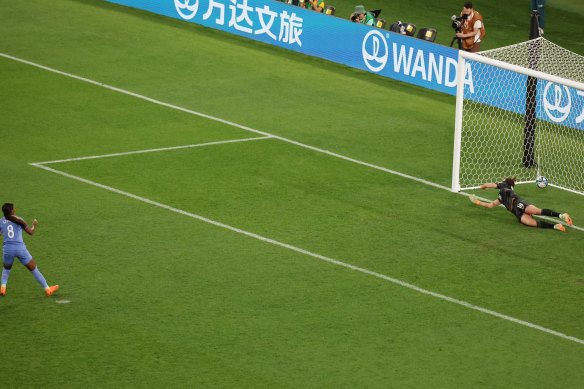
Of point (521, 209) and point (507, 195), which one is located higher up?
point (507, 195)

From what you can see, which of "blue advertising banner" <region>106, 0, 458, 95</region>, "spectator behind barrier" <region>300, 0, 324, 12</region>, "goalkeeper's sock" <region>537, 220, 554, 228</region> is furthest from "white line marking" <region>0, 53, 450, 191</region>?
"spectator behind barrier" <region>300, 0, 324, 12</region>

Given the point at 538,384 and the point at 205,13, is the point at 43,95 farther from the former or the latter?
the point at 538,384

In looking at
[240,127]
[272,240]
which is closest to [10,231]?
[272,240]

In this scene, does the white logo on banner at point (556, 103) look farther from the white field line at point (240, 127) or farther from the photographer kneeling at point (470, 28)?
the photographer kneeling at point (470, 28)

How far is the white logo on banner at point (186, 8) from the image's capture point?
2905 cm

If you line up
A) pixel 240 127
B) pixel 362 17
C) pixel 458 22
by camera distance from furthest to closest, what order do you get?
pixel 362 17 → pixel 458 22 → pixel 240 127

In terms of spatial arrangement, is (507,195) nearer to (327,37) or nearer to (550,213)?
(550,213)

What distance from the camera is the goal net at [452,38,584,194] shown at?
19.7m

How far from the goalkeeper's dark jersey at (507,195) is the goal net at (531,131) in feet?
5.04

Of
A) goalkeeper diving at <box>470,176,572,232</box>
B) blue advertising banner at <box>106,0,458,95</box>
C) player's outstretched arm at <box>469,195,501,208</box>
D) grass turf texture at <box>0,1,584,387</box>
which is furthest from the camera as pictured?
blue advertising banner at <box>106,0,458,95</box>

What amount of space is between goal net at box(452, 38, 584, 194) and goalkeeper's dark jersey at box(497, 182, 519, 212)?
154 centimetres

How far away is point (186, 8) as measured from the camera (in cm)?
2919

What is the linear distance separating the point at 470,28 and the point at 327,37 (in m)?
4.08

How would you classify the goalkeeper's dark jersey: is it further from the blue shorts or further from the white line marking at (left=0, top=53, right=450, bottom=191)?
the blue shorts
